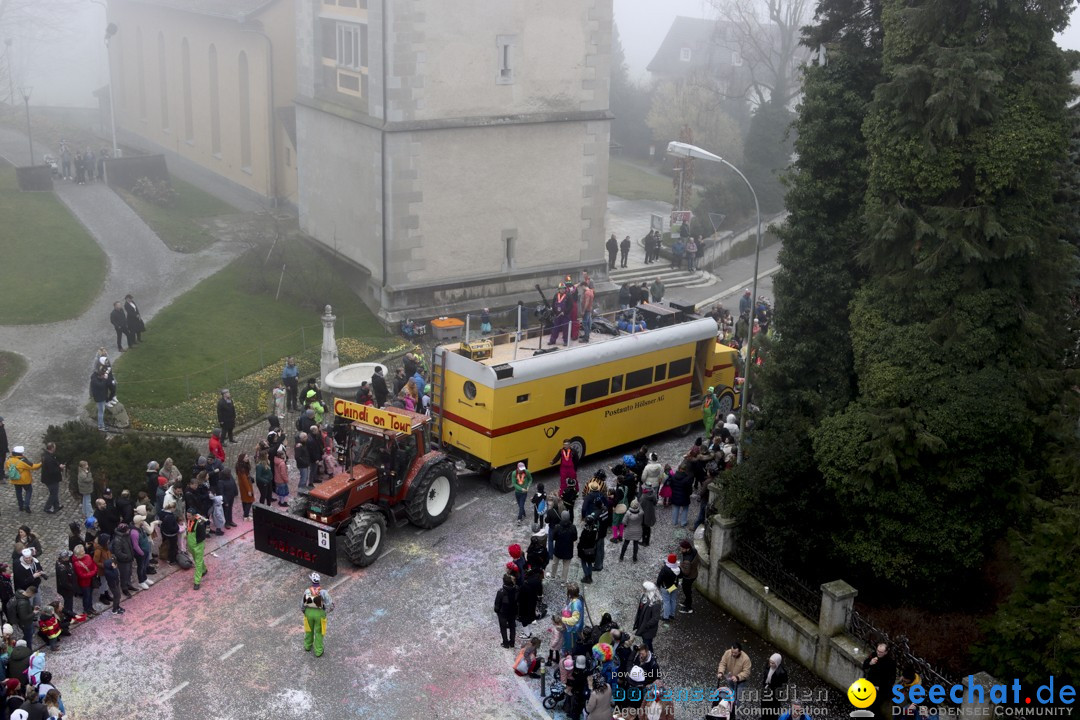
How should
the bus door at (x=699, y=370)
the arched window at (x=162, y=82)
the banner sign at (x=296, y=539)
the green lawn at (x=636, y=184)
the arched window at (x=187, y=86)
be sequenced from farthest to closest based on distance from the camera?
the green lawn at (x=636, y=184) → the arched window at (x=162, y=82) → the arched window at (x=187, y=86) → the bus door at (x=699, y=370) → the banner sign at (x=296, y=539)

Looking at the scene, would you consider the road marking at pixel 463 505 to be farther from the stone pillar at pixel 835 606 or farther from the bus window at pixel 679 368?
the stone pillar at pixel 835 606

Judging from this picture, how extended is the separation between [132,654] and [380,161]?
1941cm

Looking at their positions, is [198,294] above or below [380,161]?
below

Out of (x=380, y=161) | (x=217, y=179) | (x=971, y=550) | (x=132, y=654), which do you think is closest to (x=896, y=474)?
(x=971, y=550)

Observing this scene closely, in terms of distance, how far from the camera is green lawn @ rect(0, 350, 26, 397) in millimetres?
27172

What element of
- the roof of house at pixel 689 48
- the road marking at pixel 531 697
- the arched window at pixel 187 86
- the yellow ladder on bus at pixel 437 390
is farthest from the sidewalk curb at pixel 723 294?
the roof of house at pixel 689 48

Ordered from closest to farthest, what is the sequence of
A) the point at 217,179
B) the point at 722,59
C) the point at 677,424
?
the point at 677,424 → the point at 217,179 → the point at 722,59

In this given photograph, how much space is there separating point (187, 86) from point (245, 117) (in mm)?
7800

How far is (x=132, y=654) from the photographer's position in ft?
57.1

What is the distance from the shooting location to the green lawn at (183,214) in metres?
40.7

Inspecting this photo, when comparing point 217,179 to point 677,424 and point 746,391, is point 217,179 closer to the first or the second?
point 677,424

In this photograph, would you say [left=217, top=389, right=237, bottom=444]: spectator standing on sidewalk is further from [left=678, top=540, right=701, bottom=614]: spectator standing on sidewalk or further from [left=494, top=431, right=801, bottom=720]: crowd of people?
[left=678, top=540, right=701, bottom=614]: spectator standing on sidewalk

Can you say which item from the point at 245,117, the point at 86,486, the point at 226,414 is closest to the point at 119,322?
the point at 226,414

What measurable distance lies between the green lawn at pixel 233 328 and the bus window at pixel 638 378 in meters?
9.95
